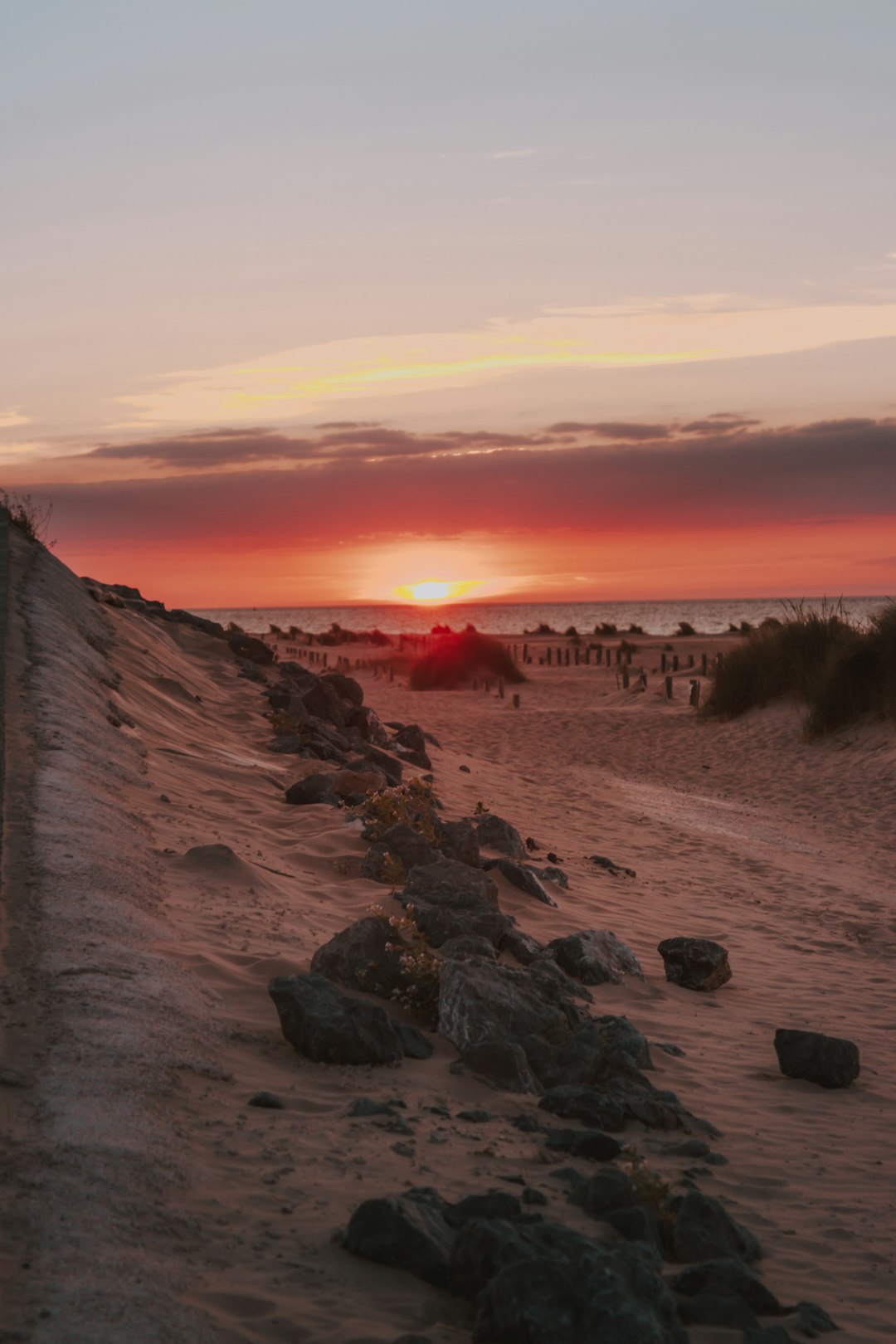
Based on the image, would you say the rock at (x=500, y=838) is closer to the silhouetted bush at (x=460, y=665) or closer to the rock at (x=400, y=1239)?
the rock at (x=400, y=1239)

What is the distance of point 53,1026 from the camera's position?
3938 millimetres

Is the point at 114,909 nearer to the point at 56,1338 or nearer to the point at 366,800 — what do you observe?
the point at 56,1338

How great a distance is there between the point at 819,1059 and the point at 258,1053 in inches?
102

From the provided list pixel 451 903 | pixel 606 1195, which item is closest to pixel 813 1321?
pixel 606 1195

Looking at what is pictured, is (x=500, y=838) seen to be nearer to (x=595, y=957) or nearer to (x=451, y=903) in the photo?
(x=451, y=903)

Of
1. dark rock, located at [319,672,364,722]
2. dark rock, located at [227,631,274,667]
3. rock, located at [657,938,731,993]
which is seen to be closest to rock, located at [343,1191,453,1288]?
rock, located at [657,938,731,993]

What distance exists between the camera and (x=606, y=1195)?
136 inches

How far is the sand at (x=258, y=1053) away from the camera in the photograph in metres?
2.92

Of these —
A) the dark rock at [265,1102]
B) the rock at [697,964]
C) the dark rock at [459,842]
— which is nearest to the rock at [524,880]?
the dark rock at [459,842]

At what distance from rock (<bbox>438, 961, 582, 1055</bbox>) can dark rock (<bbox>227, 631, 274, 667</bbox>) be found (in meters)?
14.8

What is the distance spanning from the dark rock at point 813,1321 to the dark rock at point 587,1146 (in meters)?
0.86

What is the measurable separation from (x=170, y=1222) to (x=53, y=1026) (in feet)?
3.61

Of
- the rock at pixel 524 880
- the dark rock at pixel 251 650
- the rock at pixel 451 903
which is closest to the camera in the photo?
the rock at pixel 451 903

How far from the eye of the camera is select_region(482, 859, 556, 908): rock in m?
8.23
